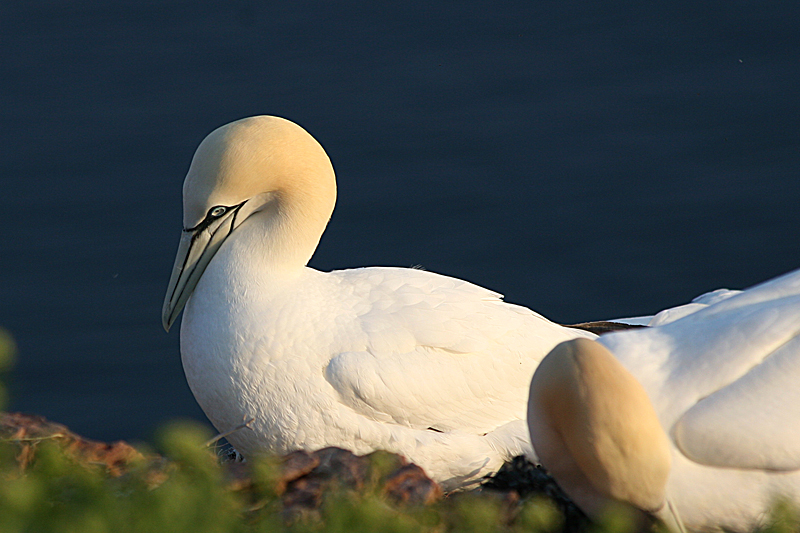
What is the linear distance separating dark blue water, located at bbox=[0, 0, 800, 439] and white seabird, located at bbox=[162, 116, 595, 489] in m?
2.05

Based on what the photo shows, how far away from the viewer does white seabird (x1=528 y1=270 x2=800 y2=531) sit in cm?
322

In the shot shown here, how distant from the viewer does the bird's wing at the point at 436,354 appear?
399 cm

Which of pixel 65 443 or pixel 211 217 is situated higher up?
pixel 211 217

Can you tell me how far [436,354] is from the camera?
13.5ft

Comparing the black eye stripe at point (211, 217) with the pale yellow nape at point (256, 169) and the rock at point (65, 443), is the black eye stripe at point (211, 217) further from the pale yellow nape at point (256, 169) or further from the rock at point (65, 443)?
the rock at point (65, 443)

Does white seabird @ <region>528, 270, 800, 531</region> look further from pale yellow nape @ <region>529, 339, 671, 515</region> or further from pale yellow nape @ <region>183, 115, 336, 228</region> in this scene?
pale yellow nape @ <region>183, 115, 336, 228</region>

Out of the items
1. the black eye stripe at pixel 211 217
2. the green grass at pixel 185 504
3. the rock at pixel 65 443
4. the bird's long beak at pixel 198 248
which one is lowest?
the rock at pixel 65 443

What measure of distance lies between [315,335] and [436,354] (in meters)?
0.46

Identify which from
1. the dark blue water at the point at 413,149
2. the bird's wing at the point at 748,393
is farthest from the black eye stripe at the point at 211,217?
the dark blue water at the point at 413,149

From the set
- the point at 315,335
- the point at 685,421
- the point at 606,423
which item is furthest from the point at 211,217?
the point at 685,421

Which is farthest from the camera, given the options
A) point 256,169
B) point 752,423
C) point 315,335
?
point 256,169

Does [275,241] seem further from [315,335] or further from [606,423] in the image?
[606,423]

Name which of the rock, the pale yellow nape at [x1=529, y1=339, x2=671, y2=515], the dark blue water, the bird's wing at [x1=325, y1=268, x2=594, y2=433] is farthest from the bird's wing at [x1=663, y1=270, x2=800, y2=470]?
the dark blue water

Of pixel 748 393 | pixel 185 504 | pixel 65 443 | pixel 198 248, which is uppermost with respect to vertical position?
pixel 198 248
